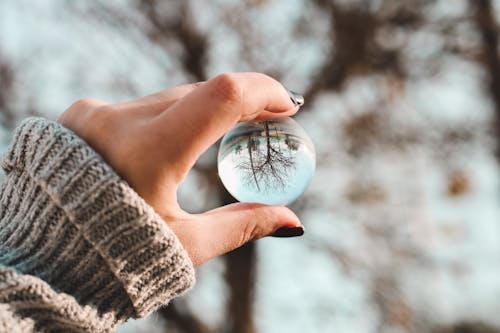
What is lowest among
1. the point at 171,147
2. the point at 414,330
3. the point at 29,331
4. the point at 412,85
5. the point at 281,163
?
the point at 414,330

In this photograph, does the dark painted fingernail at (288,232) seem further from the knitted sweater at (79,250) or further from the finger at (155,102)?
the finger at (155,102)

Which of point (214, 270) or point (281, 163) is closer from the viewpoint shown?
point (281, 163)

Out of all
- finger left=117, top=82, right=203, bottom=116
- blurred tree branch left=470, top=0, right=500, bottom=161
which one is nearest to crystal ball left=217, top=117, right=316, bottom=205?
finger left=117, top=82, right=203, bottom=116

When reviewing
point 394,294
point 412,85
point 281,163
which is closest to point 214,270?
point 394,294

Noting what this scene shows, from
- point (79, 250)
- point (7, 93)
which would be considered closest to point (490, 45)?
point (7, 93)

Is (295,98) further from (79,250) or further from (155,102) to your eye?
(79,250)

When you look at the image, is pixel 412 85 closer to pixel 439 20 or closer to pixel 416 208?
pixel 439 20
